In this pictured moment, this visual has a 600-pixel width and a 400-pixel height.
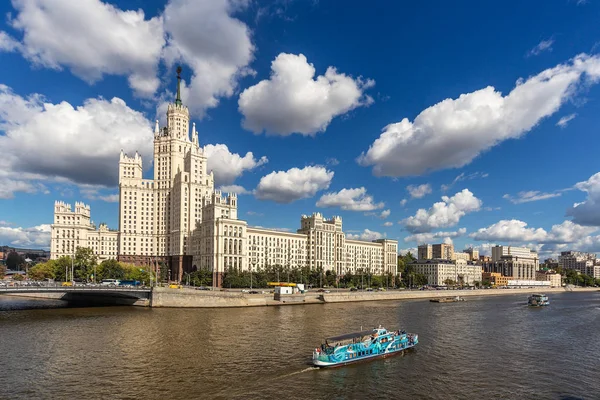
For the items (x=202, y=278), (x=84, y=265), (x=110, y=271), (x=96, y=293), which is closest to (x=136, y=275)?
(x=110, y=271)

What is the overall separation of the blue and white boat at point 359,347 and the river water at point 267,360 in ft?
4.33

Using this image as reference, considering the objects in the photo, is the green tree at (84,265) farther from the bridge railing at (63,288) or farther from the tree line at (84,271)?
A: the bridge railing at (63,288)

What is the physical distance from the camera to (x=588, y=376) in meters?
51.6

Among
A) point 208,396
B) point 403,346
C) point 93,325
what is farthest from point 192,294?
point 208,396

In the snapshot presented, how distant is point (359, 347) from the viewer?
5659 cm

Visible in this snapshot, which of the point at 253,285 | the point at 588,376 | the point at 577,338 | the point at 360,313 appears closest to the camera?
the point at 588,376

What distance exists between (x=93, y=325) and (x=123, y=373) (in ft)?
125

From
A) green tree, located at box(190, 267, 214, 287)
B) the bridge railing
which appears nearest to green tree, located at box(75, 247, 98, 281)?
green tree, located at box(190, 267, 214, 287)

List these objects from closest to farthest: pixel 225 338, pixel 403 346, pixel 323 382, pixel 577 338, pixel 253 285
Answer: pixel 323 382 < pixel 403 346 < pixel 225 338 < pixel 577 338 < pixel 253 285

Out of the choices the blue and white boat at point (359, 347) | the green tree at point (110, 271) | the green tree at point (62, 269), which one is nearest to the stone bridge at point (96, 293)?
the green tree at point (110, 271)

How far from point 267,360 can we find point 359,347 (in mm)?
12314

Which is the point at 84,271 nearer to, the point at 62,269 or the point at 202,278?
the point at 62,269

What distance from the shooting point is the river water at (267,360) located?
144ft

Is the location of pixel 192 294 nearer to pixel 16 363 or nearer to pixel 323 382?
pixel 16 363
